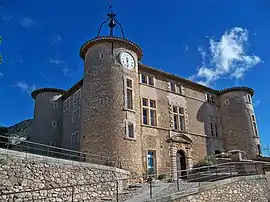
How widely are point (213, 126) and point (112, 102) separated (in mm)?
10960

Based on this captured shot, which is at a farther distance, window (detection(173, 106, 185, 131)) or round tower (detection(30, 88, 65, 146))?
round tower (detection(30, 88, 65, 146))

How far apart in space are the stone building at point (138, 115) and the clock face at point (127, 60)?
0.23ft

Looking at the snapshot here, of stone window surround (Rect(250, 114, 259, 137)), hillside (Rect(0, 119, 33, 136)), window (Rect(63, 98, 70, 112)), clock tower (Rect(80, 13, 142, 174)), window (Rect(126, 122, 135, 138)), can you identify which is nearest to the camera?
clock tower (Rect(80, 13, 142, 174))

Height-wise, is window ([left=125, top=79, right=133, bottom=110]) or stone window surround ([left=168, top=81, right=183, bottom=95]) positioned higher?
stone window surround ([left=168, top=81, right=183, bottom=95])

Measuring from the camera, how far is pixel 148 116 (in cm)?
1970

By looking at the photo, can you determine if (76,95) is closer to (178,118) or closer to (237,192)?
(178,118)

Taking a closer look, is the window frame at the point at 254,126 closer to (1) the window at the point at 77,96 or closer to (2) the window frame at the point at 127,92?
(2) the window frame at the point at 127,92

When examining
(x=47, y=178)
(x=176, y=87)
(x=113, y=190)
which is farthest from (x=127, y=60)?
(x=47, y=178)

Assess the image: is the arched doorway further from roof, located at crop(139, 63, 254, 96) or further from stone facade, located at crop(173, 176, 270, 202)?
stone facade, located at crop(173, 176, 270, 202)

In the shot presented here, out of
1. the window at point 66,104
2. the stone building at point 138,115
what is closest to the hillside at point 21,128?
the stone building at point 138,115

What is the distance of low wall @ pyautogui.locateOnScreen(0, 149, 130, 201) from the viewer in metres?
10.4

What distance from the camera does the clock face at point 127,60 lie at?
18.8 meters

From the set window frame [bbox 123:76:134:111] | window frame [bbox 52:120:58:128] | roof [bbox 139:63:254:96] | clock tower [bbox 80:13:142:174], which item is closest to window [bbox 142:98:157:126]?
clock tower [bbox 80:13:142:174]

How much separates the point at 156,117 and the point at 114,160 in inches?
212
